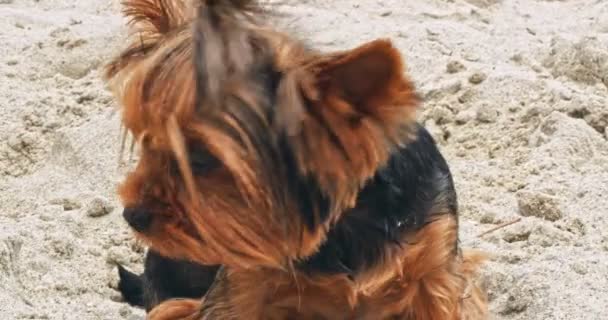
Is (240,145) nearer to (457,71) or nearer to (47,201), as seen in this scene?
(47,201)

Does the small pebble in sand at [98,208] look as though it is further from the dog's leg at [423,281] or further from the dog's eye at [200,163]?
the dog's eye at [200,163]

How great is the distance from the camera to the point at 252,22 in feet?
10.4

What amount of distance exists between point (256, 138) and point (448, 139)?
2.49m

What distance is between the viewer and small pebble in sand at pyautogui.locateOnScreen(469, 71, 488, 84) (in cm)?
568

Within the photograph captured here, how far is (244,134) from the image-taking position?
3.09 metres

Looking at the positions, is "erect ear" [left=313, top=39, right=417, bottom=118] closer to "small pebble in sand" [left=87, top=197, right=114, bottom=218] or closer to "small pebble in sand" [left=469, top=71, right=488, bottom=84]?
"small pebble in sand" [left=87, top=197, right=114, bottom=218]

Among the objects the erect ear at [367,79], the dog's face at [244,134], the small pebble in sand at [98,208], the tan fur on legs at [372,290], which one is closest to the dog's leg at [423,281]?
the tan fur on legs at [372,290]

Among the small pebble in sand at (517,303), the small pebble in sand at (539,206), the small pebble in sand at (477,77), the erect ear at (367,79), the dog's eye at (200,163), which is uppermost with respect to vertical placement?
the erect ear at (367,79)

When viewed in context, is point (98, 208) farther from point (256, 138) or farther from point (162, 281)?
point (256, 138)

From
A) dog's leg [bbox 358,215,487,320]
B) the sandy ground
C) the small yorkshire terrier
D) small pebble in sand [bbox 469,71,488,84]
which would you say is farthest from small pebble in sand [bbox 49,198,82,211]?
small pebble in sand [bbox 469,71,488,84]

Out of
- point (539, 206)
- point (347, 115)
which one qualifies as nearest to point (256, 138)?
point (347, 115)

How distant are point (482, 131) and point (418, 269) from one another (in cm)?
188

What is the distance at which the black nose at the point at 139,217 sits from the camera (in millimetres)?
3170

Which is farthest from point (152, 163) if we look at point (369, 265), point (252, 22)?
point (369, 265)
